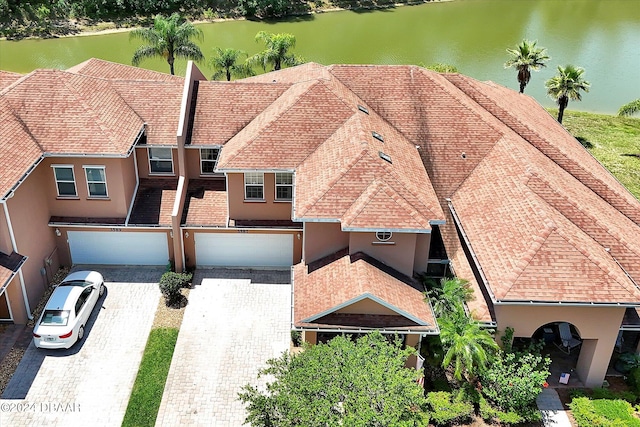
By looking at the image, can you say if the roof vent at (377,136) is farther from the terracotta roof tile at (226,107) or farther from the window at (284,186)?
the terracotta roof tile at (226,107)

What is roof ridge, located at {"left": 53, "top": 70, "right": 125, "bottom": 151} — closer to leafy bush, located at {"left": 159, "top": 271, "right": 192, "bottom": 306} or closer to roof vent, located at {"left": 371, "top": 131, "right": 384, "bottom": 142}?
leafy bush, located at {"left": 159, "top": 271, "right": 192, "bottom": 306}

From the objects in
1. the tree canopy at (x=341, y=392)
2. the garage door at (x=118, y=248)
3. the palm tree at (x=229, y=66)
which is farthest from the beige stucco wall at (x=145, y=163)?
the palm tree at (x=229, y=66)

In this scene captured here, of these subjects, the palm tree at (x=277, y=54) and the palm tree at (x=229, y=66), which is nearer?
the palm tree at (x=277, y=54)

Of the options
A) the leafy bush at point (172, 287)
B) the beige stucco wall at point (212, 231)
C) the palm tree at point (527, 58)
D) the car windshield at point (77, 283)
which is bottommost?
the leafy bush at point (172, 287)

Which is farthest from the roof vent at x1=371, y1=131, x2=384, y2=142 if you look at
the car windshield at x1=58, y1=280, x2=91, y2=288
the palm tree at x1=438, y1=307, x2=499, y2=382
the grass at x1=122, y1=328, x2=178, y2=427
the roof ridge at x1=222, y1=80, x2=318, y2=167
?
the car windshield at x1=58, y1=280, x2=91, y2=288

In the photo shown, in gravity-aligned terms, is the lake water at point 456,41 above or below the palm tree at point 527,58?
below

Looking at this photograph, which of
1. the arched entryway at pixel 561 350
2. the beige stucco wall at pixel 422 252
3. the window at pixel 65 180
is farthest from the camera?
the window at pixel 65 180

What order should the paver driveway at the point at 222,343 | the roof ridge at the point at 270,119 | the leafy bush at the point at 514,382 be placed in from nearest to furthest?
the leafy bush at the point at 514,382 → the paver driveway at the point at 222,343 → the roof ridge at the point at 270,119
